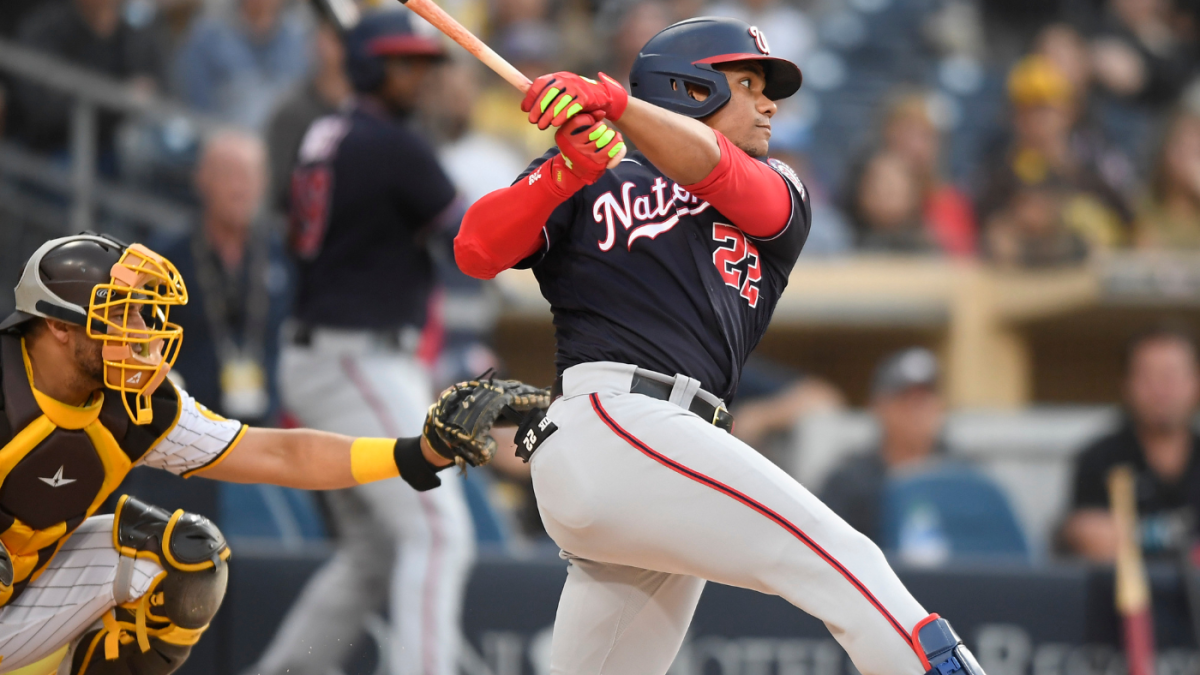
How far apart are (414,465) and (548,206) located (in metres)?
0.76

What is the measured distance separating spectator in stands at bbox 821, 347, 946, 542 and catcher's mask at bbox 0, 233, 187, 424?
3.51 meters

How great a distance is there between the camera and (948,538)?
5988 mm

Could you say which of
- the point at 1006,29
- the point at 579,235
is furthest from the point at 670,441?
the point at 1006,29

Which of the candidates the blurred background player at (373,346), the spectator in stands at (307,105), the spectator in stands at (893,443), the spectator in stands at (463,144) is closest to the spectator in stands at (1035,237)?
the spectator in stands at (893,443)

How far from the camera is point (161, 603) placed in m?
3.23

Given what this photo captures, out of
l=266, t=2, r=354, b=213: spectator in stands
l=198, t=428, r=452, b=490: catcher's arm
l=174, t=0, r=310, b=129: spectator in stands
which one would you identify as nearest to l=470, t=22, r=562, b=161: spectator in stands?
l=174, t=0, r=310, b=129: spectator in stands

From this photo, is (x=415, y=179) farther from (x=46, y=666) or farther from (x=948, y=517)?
(x=948, y=517)

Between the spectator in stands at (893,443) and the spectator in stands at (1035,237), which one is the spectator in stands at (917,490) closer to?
the spectator in stands at (893,443)

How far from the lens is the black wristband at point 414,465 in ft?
10.4

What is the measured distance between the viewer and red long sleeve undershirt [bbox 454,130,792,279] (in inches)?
107

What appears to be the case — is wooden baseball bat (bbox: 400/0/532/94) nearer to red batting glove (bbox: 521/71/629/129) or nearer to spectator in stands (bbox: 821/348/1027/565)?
red batting glove (bbox: 521/71/629/129)

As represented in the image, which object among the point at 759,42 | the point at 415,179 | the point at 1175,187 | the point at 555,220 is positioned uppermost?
the point at 1175,187

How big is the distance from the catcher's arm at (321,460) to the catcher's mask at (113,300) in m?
0.29

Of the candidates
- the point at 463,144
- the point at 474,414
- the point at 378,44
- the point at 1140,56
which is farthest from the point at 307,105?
the point at 1140,56
